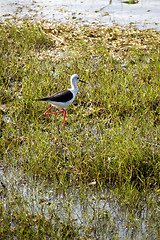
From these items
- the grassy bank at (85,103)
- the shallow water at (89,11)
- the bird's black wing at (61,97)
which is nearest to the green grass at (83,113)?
the grassy bank at (85,103)

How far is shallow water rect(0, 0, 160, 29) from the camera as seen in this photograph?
12.0 metres

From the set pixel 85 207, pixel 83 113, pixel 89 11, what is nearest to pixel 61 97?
pixel 83 113

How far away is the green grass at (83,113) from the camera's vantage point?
489 cm

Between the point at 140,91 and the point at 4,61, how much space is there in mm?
3202

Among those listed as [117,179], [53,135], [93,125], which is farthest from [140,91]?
[117,179]

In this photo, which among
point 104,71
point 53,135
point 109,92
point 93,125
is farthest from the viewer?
point 104,71

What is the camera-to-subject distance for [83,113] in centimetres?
685

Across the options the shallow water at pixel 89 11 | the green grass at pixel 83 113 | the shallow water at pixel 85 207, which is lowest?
the shallow water at pixel 85 207

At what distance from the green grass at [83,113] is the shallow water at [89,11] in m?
0.94

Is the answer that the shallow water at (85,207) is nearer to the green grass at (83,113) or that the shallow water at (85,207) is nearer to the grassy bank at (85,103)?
the green grass at (83,113)

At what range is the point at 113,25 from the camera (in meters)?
11.5

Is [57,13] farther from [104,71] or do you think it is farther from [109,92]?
[109,92]

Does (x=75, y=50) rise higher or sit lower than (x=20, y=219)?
higher

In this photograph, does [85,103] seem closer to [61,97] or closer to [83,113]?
[83,113]
